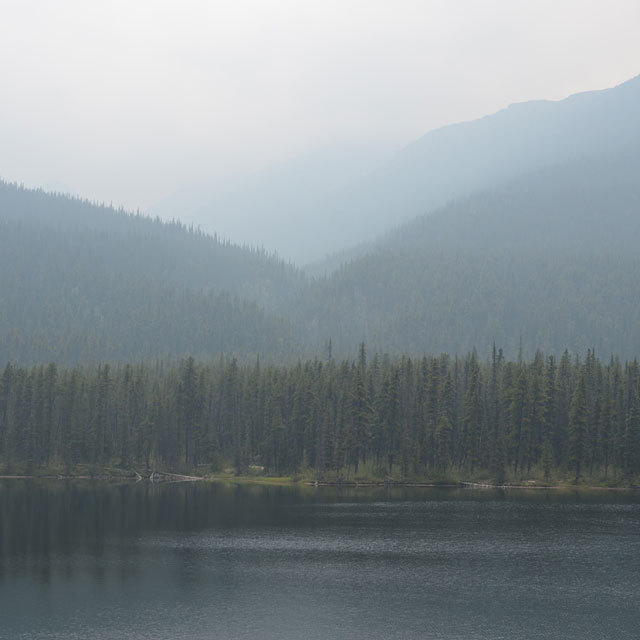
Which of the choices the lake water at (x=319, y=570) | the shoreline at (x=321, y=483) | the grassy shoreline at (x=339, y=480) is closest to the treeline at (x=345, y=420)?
the grassy shoreline at (x=339, y=480)

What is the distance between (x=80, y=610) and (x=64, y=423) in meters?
120

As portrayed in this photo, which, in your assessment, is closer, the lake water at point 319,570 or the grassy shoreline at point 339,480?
the lake water at point 319,570

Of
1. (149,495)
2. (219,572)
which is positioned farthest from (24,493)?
(219,572)

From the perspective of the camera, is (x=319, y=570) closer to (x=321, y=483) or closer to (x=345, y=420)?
(x=321, y=483)

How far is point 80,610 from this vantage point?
54875mm

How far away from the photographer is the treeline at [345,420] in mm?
151875

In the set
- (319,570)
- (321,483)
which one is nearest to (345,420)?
(321,483)

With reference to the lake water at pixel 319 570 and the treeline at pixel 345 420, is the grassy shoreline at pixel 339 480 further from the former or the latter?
the lake water at pixel 319 570

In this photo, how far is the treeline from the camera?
152 m

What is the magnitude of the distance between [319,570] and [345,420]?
89.9 metres

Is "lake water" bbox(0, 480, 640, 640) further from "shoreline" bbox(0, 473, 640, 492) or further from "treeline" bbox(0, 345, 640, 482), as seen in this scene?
"treeline" bbox(0, 345, 640, 482)

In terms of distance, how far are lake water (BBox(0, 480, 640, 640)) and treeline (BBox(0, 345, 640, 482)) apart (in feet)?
124

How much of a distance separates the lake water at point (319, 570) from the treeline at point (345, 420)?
37843mm

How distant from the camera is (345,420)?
158m
